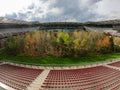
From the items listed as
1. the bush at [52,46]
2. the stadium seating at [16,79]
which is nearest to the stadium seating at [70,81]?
the stadium seating at [16,79]

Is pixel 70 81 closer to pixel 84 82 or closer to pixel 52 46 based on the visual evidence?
pixel 84 82

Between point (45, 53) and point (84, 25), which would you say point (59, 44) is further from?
point (84, 25)

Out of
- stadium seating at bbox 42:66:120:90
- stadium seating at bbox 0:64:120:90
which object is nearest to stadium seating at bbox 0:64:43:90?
stadium seating at bbox 0:64:120:90

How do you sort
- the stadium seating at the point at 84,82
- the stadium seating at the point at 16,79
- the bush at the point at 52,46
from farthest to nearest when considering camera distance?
1. the bush at the point at 52,46
2. the stadium seating at the point at 16,79
3. the stadium seating at the point at 84,82

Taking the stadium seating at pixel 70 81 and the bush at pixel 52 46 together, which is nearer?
the stadium seating at pixel 70 81

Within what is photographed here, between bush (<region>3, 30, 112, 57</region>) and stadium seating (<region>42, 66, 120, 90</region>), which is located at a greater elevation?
bush (<region>3, 30, 112, 57</region>)

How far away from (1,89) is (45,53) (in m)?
29.0

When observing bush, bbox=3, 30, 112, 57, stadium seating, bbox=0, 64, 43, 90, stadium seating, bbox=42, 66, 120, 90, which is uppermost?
bush, bbox=3, 30, 112, 57

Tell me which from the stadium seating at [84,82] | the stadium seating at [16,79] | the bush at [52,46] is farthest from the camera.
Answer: the bush at [52,46]

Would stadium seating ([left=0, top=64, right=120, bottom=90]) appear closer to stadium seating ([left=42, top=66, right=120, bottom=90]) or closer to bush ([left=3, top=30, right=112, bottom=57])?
stadium seating ([left=42, top=66, right=120, bottom=90])

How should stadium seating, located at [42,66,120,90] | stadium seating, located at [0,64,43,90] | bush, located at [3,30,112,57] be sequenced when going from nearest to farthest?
stadium seating, located at [42,66,120,90], stadium seating, located at [0,64,43,90], bush, located at [3,30,112,57]

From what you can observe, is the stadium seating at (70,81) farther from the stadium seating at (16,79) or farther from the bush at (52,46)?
the bush at (52,46)

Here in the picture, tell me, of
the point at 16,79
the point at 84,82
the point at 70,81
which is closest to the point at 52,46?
the point at 16,79

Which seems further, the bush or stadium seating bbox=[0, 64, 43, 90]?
the bush
